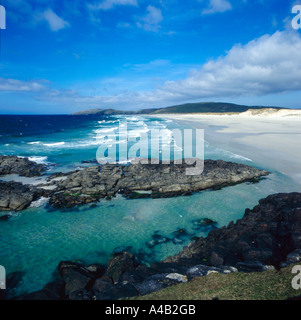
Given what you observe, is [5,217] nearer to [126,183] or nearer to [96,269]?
[96,269]

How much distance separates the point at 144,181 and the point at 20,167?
15897 mm

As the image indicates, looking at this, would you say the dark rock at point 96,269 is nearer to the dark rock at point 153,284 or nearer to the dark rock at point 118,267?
the dark rock at point 118,267

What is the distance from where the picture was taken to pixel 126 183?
18.5 m

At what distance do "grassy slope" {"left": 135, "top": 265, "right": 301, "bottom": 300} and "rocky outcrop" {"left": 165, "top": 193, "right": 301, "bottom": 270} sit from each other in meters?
0.83

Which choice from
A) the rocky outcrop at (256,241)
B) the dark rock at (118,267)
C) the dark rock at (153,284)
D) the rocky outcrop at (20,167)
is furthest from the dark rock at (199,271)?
the rocky outcrop at (20,167)

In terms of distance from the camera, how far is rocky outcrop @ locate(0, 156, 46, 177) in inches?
880

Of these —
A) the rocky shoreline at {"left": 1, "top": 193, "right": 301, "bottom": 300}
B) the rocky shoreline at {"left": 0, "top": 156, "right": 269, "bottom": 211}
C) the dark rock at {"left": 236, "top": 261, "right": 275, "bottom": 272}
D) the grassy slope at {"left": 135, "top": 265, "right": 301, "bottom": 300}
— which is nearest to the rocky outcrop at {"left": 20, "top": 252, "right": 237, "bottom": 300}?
the rocky shoreline at {"left": 1, "top": 193, "right": 301, "bottom": 300}

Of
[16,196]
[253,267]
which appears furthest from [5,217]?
[253,267]

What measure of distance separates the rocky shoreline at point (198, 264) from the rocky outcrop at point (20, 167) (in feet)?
54.8
